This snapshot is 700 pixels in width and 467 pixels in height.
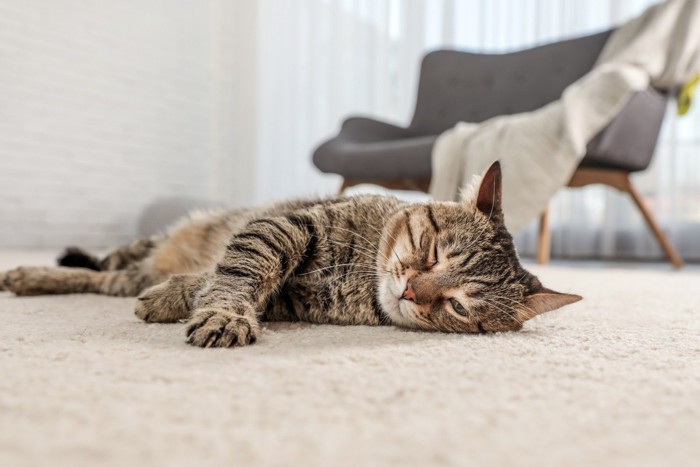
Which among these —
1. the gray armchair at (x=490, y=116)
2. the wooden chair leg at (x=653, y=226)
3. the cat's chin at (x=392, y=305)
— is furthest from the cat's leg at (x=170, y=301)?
the wooden chair leg at (x=653, y=226)

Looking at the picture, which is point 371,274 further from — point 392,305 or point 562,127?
point 562,127

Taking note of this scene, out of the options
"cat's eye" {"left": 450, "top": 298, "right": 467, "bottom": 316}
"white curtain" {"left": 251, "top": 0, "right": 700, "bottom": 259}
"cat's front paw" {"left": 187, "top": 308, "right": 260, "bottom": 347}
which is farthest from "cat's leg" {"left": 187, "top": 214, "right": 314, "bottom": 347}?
"white curtain" {"left": 251, "top": 0, "right": 700, "bottom": 259}

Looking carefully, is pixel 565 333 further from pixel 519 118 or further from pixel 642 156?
pixel 642 156

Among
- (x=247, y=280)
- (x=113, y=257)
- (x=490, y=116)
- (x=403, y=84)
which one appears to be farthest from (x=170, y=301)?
(x=403, y=84)

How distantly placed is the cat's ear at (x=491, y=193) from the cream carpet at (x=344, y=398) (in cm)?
27

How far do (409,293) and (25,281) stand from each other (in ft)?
3.17

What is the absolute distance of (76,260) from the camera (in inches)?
63.6

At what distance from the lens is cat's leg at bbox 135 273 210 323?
106 centimetres

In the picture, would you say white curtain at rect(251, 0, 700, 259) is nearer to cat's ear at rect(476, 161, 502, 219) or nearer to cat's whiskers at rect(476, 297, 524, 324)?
cat's ear at rect(476, 161, 502, 219)

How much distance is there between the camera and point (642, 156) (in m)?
2.72

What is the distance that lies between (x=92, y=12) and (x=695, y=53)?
3583mm

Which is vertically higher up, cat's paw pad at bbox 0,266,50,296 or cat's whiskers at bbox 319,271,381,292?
Answer: cat's whiskers at bbox 319,271,381,292

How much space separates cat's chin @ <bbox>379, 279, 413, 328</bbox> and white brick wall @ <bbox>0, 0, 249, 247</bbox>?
3114 mm

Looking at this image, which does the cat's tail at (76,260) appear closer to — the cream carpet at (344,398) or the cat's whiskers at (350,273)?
the cream carpet at (344,398)
